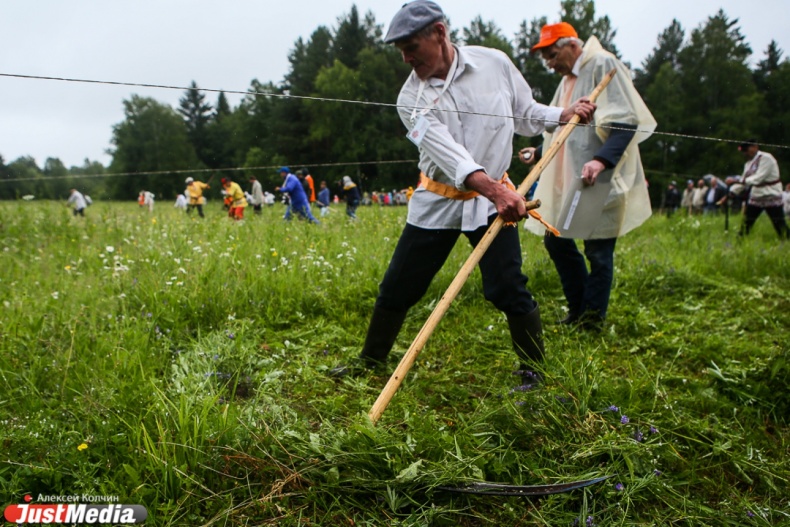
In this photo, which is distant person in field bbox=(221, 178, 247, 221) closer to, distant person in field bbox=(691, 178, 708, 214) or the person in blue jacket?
the person in blue jacket

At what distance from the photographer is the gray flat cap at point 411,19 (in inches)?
88.0

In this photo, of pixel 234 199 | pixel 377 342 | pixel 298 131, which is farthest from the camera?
pixel 234 199

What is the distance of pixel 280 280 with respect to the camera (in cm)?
395

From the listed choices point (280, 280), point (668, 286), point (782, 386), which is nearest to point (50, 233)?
point (280, 280)

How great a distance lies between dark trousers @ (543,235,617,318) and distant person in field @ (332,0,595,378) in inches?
41.2

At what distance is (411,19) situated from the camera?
7.32 feet

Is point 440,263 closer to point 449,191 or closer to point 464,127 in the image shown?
Answer: point 449,191

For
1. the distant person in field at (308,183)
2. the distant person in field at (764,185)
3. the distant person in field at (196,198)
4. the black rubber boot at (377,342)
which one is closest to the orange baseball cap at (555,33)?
the black rubber boot at (377,342)

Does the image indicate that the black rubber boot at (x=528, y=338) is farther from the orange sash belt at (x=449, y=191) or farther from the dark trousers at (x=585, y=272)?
the dark trousers at (x=585, y=272)

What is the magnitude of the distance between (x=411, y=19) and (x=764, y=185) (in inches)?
265

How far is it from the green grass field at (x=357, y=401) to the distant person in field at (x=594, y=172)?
1.25 feet

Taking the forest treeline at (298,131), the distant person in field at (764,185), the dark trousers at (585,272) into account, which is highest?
the forest treeline at (298,131)

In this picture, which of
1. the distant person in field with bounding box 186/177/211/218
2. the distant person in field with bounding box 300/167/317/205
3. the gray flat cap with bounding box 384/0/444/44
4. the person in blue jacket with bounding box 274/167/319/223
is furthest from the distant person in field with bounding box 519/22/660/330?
the distant person in field with bounding box 300/167/317/205

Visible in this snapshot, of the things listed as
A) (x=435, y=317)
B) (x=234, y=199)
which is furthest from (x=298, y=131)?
(x=234, y=199)
